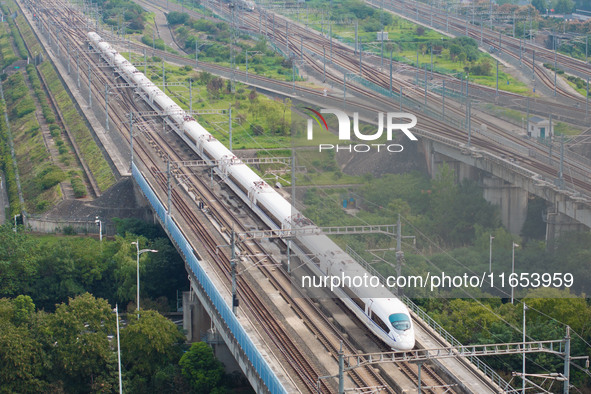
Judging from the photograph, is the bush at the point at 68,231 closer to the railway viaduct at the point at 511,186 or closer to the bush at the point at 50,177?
the bush at the point at 50,177

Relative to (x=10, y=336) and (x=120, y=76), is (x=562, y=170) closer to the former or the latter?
(x=10, y=336)

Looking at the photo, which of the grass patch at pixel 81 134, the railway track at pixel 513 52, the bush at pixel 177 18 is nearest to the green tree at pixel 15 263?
the grass patch at pixel 81 134

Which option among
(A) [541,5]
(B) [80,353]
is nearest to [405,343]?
(B) [80,353]

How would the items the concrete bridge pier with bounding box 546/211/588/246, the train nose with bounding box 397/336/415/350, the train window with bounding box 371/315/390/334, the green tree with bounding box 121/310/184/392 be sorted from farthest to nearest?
1. the green tree with bounding box 121/310/184/392
2. the concrete bridge pier with bounding box 546/211/588/246
3. the train window with bounding box 371/315/390/334
4. the train nose with bounding box 397/336/415/350

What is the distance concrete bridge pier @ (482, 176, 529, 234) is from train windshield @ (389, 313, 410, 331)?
9.73 meters

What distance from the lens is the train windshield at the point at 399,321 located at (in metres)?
41.2

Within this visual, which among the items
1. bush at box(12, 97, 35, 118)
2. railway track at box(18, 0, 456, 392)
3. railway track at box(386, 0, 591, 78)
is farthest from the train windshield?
bush at box(12, 97, 35, 118)

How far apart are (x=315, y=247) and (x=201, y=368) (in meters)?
Answer: 7.77

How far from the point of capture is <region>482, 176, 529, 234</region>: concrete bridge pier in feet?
161

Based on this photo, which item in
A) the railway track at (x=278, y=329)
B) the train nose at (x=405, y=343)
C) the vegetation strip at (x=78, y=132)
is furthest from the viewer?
the vegetation strip at (x=78, y=132)

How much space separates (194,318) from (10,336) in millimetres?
10566

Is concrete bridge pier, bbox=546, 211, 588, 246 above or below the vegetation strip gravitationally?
above

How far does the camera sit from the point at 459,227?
48094 mm

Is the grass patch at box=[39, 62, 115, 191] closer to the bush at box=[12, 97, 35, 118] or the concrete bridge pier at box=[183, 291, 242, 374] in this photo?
the bush at box=[12, 97, 35, 118]
